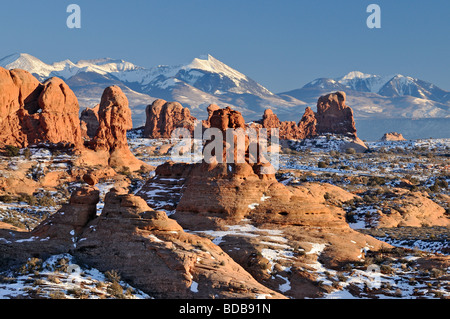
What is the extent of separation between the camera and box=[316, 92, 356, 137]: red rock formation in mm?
169375

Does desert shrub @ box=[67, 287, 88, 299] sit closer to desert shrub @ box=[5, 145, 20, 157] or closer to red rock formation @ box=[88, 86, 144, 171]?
desert shrub @ box=[5, 145, 20, 157]

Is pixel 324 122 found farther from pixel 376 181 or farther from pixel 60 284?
pixel 60 284

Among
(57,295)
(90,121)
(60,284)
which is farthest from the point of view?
(90,121)

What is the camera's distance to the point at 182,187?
48.0 metres

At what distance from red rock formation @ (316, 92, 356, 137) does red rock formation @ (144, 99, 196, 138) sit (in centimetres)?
3453

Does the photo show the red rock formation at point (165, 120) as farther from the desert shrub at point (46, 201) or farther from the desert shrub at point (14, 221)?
the desert shrub at point (14, 221)

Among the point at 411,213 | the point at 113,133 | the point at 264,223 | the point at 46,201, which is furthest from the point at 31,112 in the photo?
the point at 264,223

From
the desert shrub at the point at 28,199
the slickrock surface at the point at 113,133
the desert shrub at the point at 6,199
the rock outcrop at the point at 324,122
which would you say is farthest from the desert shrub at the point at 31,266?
the rock outcrop at the point at 324,122

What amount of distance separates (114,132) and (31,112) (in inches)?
481

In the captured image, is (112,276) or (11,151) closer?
(112,276)

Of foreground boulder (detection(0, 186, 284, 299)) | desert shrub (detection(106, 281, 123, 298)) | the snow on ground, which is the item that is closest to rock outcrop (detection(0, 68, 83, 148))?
foreground boulder (detection(0, 186, 284, 299))

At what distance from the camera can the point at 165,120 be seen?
559 ft

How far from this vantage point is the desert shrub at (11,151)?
85.3 metres
